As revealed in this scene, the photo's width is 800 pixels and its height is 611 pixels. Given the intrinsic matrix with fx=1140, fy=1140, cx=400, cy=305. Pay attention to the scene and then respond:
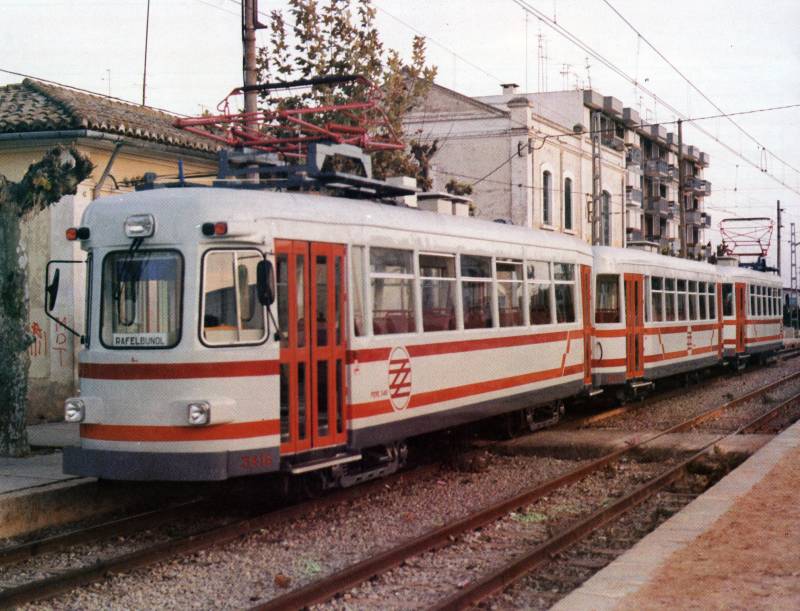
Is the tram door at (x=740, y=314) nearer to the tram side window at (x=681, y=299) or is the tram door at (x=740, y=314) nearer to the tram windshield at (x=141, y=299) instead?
the tram side window at (x=681, y=299)

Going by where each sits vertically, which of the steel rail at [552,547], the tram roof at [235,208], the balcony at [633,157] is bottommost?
the steel rail at [552,547]

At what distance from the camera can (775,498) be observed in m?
10.3

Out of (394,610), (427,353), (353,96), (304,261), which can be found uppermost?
(353,96)

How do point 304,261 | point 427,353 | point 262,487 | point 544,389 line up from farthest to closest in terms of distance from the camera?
point 544,389
point 427,353
point 262,487
point 304,261

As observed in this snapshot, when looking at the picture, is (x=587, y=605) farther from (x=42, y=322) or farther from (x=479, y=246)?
(x=42, y=322)

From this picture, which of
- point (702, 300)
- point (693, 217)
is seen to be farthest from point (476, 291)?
point (693, 217)

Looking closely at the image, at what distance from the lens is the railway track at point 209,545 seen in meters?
7.68

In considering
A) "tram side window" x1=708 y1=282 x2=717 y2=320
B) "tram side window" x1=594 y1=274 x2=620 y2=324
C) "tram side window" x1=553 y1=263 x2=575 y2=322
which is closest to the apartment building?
"tram side window" x1=708 y1=282 x2=717 y2=320

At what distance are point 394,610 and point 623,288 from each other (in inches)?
552

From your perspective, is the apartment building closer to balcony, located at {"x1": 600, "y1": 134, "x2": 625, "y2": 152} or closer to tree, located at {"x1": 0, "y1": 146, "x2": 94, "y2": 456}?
balcony, located at {"x1": 600, "y1": 134, "x2": 625, "y2": 152}

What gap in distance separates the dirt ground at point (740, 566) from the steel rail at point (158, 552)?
376cm

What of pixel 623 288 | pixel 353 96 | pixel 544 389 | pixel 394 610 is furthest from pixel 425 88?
pixel 394 610

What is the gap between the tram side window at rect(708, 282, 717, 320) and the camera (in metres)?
27.2

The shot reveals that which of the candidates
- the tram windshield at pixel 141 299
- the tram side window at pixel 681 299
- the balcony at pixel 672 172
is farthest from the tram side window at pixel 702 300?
the balcony at pixel 672 172
